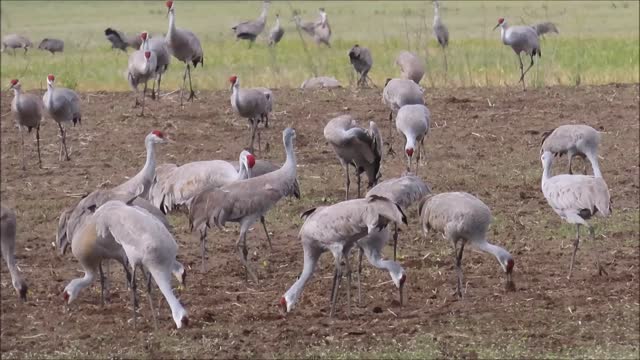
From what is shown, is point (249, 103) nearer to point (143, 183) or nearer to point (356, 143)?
point (356, 143)

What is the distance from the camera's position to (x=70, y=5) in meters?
41.5

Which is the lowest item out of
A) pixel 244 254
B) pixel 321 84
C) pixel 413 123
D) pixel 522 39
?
pixel 321 84

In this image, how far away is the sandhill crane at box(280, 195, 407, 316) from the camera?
7.34 m

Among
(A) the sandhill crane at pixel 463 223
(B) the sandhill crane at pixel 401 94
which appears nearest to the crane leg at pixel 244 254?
(A) the sandhill crane at pixel 463 223

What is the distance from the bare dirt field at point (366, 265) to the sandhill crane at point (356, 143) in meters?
0.47

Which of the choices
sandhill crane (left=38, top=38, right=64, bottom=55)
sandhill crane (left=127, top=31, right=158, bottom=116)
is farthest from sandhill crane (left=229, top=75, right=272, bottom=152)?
sandhill crane (left=38, top=38, right=64, bottom=55)

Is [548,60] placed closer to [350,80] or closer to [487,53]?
[487,53]

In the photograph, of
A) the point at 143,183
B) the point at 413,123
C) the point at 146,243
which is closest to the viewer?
the point at 146,243

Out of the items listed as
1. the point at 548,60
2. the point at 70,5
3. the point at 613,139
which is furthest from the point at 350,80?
the point at 70,5

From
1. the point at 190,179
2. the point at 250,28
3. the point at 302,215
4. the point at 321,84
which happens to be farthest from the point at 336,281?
the point at 250,28

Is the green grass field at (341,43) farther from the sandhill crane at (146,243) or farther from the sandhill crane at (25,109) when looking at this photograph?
the sandhill crane at (25,109)

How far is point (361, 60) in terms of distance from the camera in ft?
54.5

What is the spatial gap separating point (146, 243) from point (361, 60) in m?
9.79

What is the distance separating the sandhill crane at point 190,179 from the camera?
9.03 m
